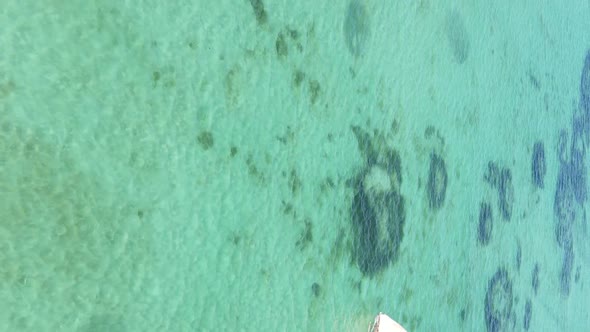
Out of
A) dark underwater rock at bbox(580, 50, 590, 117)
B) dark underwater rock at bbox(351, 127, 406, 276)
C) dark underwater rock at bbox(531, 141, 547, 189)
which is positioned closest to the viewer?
dark underwater rock at bbox(351, 127, 406, 276)

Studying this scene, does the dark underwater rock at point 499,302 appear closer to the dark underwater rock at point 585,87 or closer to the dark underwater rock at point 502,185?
the dark underwater rock at point 502,185

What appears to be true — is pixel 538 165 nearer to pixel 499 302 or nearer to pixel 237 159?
pixel 499 302

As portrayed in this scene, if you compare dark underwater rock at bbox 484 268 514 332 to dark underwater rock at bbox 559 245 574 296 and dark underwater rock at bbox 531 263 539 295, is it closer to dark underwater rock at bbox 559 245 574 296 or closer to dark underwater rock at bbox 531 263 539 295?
dark underwater rock at bbox 531 263 539 295

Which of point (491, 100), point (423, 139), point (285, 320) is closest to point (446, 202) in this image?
point (423, 139)

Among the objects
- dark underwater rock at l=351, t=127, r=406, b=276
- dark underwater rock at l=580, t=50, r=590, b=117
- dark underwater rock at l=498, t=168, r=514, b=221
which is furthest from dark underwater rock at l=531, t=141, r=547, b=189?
dark underwater rock at l=351, t=127, r=406, b=276

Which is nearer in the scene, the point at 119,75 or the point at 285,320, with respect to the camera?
the point at 119,75

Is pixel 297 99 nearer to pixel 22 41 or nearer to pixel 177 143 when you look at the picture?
pixel 177 143
